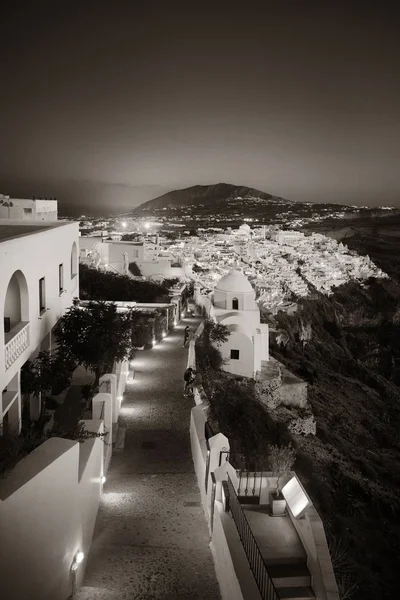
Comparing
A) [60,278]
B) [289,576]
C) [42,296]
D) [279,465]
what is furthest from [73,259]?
[289,576]

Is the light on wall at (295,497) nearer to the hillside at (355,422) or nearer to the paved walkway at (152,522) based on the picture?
the paved walkway at (152,522)

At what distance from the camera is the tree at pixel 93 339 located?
12.0m

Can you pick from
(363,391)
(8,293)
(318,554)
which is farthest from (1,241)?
(363,391)

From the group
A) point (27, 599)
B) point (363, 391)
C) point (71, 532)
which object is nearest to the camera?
point (27, 599)

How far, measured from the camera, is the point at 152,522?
7.80 meters

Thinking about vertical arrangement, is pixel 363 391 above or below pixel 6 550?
below

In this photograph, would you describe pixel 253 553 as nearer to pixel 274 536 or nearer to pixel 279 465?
pixel 274 536

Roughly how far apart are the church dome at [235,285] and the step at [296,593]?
15.9 m

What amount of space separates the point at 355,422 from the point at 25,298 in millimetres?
22859

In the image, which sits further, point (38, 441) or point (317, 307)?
point (317, 307)

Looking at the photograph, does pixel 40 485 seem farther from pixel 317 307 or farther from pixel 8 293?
pixel 317 307

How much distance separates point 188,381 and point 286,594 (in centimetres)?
724

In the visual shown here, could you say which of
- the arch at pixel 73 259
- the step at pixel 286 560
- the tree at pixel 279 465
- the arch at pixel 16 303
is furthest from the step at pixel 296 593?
the arch at pixel 73 259

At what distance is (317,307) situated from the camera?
168 feet
